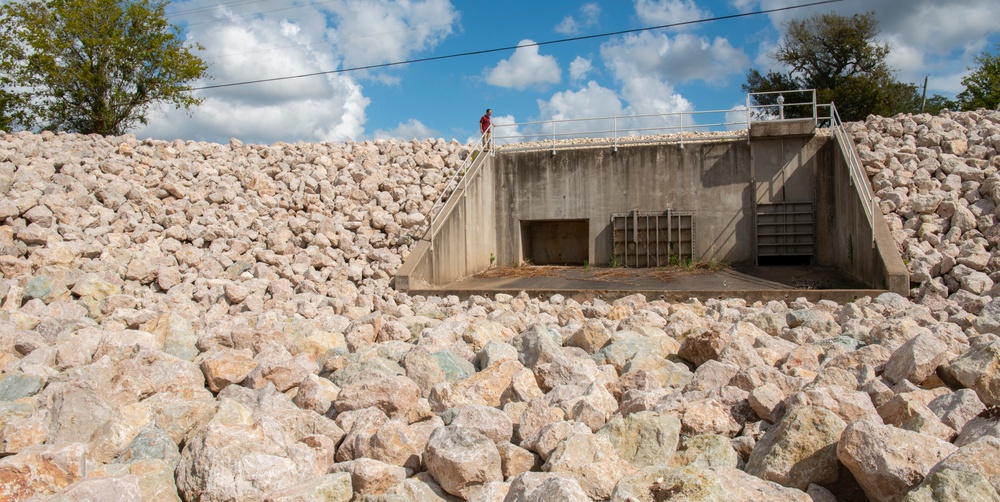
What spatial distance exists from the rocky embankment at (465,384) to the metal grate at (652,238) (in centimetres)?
446

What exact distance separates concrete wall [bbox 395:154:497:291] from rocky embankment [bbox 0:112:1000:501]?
104cm

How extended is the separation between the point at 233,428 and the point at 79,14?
22692mm

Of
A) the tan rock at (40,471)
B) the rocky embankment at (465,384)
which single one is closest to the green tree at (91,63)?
the rocky embankment at (465,384)

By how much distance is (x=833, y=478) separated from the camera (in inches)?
139

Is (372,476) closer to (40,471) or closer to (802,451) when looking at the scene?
(40,471)

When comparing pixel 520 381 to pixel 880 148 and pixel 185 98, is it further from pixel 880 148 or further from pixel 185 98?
pixel 185 98

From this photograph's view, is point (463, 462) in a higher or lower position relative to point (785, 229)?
lower

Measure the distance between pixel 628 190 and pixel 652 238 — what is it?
50.3 inches

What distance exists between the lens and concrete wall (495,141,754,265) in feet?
52.9

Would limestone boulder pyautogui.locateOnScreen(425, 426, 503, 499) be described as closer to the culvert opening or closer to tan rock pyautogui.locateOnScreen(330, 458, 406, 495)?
tan rock pyautogui.locateOnScreen(330, 458, 406, 495)

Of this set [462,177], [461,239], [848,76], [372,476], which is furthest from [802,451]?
[848,76]

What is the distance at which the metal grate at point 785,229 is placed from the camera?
1560 centimetres

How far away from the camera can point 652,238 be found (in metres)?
16.5

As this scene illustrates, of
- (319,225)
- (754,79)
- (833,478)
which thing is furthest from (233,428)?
(754,79)
